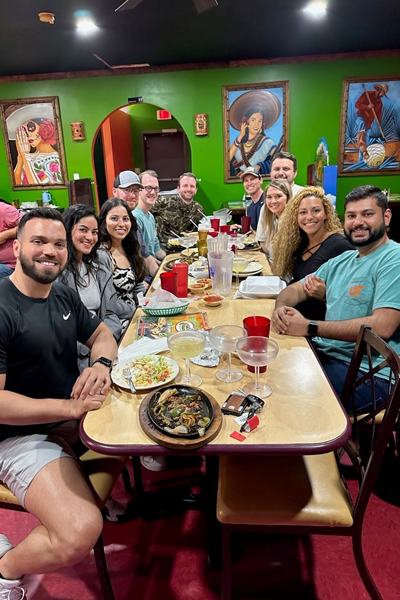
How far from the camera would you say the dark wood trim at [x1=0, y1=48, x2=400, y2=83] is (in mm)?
5707

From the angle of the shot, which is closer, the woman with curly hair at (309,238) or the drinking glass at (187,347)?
the drinking glass at (187,347)

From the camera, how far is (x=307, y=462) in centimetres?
141

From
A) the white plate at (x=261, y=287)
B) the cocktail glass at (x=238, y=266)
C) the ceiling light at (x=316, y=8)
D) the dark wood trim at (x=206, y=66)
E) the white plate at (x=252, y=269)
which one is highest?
the dark wood trim at (x=206, y=66)

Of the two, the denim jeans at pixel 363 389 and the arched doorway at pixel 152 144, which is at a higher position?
the arched doorway at pixel 152 144

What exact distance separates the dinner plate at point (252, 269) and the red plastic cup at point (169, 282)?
1.97ft

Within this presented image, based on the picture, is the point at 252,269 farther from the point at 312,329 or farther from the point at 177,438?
the point at 177,438

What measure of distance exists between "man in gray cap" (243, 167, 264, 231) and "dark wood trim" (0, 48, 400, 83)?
2.27 m

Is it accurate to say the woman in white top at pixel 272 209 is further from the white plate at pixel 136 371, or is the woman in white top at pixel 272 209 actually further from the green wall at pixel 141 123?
the green wall at pixel 141 123

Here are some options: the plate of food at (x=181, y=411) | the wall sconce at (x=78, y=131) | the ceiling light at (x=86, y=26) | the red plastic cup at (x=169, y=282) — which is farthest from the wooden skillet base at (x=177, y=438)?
the wall sconce at (x=78, y=131)

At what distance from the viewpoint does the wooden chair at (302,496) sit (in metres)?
1.21

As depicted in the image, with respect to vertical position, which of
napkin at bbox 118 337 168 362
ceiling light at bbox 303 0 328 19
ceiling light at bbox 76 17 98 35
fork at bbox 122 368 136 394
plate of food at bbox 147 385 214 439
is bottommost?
plate of food at bbox 147 385 214 439

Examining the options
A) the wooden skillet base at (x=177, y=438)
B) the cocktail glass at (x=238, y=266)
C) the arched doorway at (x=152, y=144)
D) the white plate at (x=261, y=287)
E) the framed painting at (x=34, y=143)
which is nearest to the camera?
the wooden skillet base at (x=177, y=438)

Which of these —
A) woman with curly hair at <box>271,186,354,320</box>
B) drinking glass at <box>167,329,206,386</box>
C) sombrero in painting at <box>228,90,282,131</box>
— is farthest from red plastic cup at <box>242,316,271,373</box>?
sombrero in painting at <box>228,90,282,131</box>

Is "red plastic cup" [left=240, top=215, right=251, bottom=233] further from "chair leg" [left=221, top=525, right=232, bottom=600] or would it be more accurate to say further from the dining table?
"chair leg" [left=221, top=525, right=232, bottom=600]
